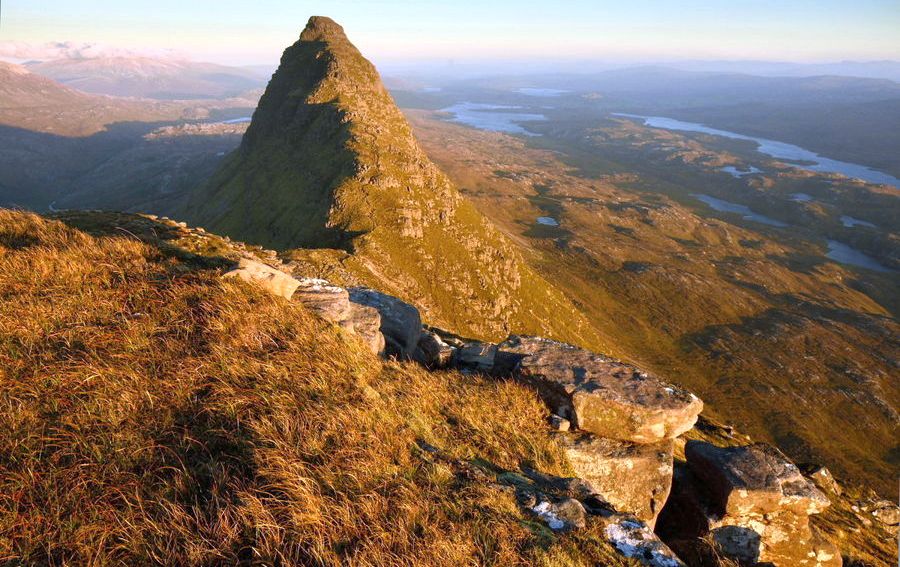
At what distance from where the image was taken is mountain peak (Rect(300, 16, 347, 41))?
Answer: 15162cm

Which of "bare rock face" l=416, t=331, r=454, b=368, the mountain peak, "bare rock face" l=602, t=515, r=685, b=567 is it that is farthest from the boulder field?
the mountain peak

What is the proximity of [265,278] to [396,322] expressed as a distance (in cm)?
665

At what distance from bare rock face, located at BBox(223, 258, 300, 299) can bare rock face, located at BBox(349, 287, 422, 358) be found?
4.61 m

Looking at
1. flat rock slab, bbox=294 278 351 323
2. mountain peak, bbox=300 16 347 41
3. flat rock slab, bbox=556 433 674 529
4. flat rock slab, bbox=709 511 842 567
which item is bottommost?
flat rock slab, bbox=709 511 842 567

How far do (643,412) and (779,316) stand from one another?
206458mm

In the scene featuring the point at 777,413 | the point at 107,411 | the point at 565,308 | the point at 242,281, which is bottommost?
the point at 777,413

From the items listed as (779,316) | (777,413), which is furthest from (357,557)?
(779,316)

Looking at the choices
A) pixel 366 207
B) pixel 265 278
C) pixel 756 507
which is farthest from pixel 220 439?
pixel 366 207

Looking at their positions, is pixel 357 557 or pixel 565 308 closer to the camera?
pixel 357 557

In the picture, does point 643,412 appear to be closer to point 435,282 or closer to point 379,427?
point 379,427

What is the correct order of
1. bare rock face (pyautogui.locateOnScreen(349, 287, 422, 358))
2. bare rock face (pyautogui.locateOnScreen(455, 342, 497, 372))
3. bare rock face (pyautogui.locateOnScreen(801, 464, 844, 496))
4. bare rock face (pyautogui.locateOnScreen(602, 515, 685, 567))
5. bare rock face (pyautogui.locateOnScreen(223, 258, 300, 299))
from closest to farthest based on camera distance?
bare rock face (pyautogui.locateOnScreen(602, 515, 685, 567)), bare rock face (pyautogui.locateOnScreen(223, 258, 300, 299)), bare rock face (pyautogui.locateOnScreen(349, 287, 422, 358)), bare rock face (pyautogui.locateOnScreen(455, 342, 497, 372)), bare rock face (pyautogui.locateOnScreen(801, 464, 844, 496))

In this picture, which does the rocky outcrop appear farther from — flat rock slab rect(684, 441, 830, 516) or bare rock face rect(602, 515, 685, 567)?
bare rock face rect(602, 515, 685, 567)

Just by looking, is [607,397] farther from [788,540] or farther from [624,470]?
[788,540]

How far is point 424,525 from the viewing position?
23.5 feet
